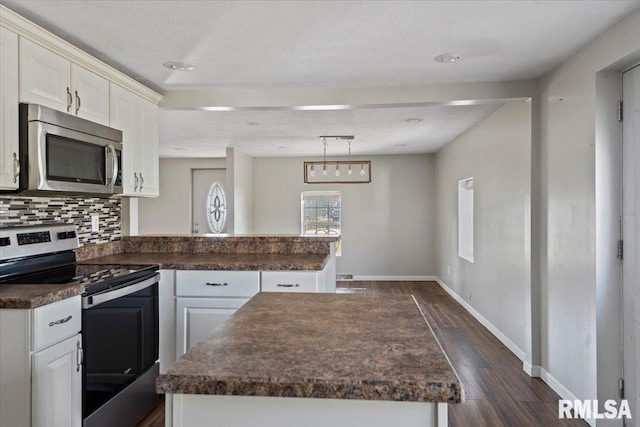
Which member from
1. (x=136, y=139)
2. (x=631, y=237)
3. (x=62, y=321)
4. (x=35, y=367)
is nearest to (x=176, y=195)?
(x=136, y=139)

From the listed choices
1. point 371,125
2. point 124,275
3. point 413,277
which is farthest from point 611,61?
point 413,277

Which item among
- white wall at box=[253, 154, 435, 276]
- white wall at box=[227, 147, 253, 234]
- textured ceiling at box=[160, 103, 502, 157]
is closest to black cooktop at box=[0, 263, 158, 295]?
textured ceiling at box=[160, 103, 502, 157]

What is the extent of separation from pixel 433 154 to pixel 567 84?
4253mm

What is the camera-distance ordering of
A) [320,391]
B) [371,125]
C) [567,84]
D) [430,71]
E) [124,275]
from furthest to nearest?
[371,125] < [430,71] < [567,84] < [124,275] < [320,391]

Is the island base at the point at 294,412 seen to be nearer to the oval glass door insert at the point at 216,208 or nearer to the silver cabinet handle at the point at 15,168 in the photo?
the silver cabinet handle at the point at 15,168

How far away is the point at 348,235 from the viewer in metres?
7.02

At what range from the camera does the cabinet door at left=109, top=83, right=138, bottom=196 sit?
104 inches

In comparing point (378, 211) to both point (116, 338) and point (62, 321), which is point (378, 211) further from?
point (62, 321)

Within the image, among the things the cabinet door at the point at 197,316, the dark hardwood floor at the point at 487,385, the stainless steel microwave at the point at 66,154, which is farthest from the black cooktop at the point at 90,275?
the dark hardwood floor at the point at 487,385

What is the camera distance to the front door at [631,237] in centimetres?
206

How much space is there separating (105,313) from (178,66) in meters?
1.66

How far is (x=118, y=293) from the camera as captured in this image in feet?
7.01

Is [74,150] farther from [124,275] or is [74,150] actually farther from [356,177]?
[356,177]

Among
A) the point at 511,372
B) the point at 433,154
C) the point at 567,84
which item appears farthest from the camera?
the point at 433,154
